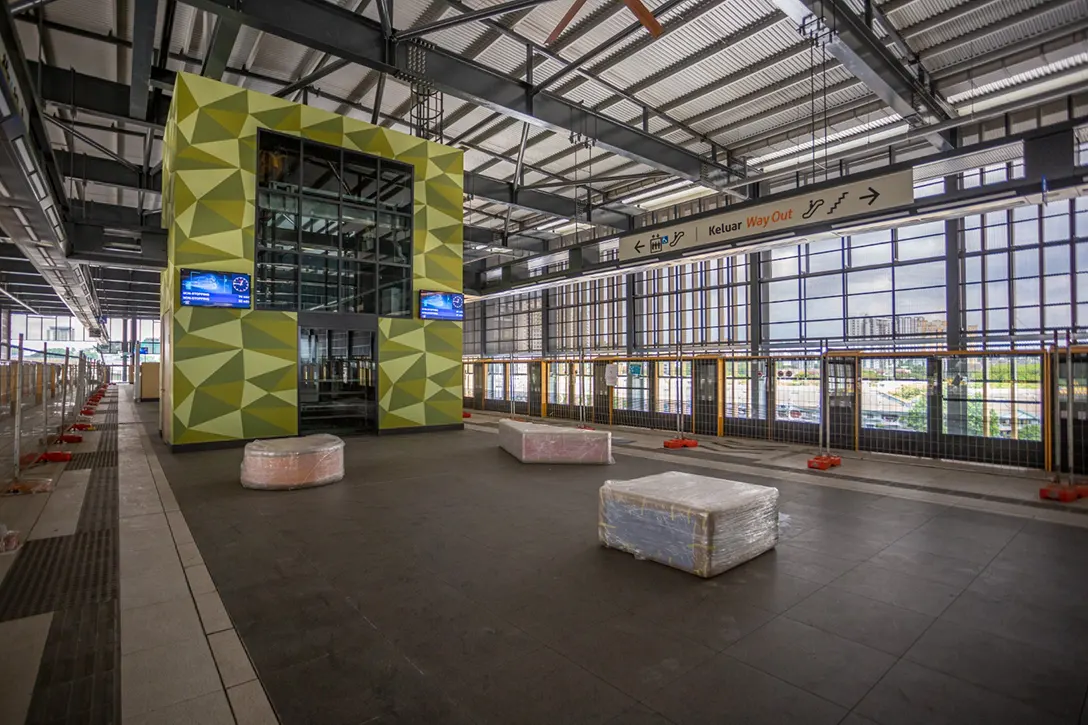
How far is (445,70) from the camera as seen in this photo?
8836 millimetres

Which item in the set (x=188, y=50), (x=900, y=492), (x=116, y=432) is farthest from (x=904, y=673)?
(x=116, y=432)

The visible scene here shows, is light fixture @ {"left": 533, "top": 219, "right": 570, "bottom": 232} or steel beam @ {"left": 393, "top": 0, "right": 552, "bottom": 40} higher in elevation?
light fixture @ {"left": 533, "top": 219, "right": 570, "bottom": 232}

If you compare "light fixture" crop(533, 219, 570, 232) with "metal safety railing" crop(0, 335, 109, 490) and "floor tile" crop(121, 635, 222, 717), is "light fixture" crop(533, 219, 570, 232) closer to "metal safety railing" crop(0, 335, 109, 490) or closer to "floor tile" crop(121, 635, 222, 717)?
"metal safety railing" crop(0, 335, 109, 490)

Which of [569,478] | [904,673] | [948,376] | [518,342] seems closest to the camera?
[904,673]

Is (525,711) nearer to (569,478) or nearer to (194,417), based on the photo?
(569,478)

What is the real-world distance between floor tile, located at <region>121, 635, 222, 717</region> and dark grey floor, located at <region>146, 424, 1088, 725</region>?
23 cm

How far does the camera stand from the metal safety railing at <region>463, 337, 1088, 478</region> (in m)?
7.42

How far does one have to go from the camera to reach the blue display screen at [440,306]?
12.7 meters

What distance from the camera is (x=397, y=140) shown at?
12148 millimetres

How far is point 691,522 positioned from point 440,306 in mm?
10184

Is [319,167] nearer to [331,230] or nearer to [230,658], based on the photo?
[331,230]

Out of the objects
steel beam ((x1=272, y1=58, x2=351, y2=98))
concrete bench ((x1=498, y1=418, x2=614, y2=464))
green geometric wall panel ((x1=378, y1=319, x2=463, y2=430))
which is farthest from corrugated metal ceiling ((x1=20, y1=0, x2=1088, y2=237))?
concrete bench ((x1=498, y1=418, x2=614, y2=464))

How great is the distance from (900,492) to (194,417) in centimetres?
1149

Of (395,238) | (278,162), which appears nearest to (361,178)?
(395,238)
